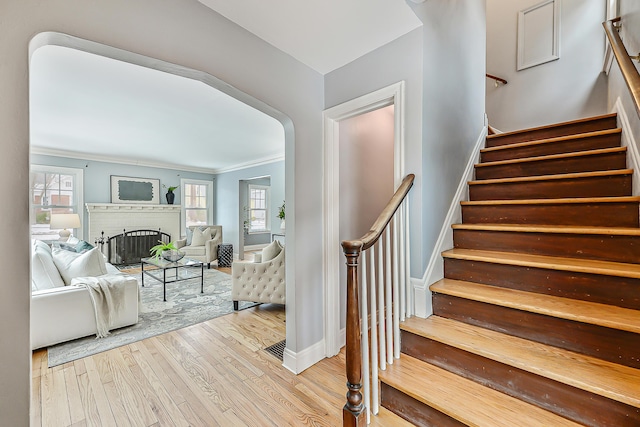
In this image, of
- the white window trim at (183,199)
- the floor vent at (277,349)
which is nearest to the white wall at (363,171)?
the floor vent at (277,349)

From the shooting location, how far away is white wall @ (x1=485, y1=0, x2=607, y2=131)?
3156mm

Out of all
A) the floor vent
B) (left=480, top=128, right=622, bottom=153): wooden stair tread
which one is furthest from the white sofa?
(left=480, top=128, right=622, bottom=153): wooden stair tread

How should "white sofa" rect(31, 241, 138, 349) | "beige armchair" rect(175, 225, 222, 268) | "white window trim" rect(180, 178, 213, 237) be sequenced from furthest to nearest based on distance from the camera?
"white window trim" rect(180, 178, 213, 237), "beige armchair" rect(175, 225, 222, 268), "white sofa" rect(31, 241, 138, 349)

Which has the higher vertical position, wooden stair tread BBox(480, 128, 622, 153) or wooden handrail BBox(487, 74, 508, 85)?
wooden handrail BBox(487, 74, 508, 85)

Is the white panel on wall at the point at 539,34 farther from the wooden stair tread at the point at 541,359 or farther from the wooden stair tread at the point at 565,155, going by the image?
the wooden stair tread at the point at 541,359

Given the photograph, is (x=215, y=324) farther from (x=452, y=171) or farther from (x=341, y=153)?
(x=452, y=171)

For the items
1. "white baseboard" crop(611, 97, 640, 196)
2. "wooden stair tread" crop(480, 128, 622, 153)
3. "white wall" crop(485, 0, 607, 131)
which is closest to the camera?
"white baseboard" crop(611, 97, 640, 196)

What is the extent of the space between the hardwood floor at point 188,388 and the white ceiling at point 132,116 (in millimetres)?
2558

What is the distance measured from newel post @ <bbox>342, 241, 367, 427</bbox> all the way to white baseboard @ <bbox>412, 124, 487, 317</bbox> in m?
0.62

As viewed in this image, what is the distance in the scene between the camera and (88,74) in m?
2.51

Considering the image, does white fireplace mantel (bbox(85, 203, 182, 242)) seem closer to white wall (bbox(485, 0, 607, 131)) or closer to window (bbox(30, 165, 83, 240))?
window (bbox(30, 165, 83, 240))

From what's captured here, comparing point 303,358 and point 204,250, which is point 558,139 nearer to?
point 303,358

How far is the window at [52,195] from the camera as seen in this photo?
17.2ft

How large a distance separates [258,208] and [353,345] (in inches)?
303
